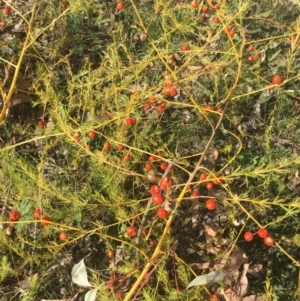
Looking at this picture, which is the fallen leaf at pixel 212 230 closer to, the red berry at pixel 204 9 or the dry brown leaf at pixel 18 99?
the dry brown leaf at pixel 18 99

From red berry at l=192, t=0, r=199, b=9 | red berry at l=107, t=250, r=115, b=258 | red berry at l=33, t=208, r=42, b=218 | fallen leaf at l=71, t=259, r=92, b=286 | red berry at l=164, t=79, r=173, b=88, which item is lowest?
red berry at l=107, t=250, r=115, b=258

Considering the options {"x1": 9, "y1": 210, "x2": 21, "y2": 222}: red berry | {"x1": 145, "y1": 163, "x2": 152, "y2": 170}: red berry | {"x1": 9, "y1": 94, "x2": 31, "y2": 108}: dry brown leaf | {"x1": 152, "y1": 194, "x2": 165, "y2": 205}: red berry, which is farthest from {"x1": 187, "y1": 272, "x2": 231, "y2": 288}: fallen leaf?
{"x1": 9, "y1": 94, "x2": 31, "y2": 108}: dry brown leaf

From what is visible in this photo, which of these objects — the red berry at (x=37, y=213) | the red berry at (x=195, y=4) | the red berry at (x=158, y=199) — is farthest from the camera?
the red berry at (x=195, y=4)

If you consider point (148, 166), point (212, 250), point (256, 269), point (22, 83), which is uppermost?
point (22, 83)

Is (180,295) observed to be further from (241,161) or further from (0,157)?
(0,157)

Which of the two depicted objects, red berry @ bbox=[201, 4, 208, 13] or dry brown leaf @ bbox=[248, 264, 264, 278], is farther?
red berry @ bbox=[201, 4, 208, 13]

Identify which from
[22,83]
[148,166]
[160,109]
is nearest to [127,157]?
[148,166]

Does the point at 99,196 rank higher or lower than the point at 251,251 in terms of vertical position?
higher

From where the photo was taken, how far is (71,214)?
2.39 meters

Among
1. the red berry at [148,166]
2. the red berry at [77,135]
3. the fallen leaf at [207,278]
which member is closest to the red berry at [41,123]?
the red berry at [77,135]

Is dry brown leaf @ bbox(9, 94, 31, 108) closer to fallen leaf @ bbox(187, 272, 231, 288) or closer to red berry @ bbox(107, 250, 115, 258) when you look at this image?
red berry @ bbox(107, 250, 115, 258)

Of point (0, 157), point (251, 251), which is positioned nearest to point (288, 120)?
point (251, 251)

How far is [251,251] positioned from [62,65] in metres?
1.60

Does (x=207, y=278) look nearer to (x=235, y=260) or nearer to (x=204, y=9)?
(x=235, y=260)
